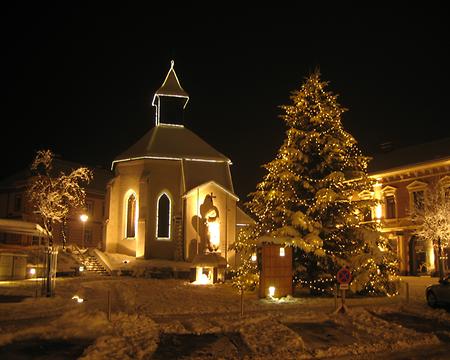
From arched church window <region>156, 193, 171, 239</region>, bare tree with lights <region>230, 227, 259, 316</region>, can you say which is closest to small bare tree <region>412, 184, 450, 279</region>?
bare tree with lights <region>230, 227, 259, 316</region>

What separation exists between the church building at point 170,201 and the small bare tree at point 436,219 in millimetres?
14054

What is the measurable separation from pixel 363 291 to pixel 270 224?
16.5 feet

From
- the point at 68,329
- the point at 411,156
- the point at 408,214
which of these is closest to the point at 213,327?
the point at 68,329

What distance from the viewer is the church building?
3725cm

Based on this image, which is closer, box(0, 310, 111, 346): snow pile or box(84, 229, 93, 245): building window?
box(0, 310, 111, 346): snow pile

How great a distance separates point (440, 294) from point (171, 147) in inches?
1060

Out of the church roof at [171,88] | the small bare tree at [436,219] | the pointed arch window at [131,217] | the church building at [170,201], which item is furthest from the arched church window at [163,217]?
the small bare tree at [436,219]

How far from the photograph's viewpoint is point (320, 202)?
2100 cm

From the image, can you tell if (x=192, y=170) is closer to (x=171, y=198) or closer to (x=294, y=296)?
(x=171, y=198)

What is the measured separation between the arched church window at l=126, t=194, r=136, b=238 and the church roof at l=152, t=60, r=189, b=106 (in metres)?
10.5

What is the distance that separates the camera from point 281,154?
73.3 feet

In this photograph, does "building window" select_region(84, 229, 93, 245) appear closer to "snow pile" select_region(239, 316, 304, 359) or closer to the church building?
the church building

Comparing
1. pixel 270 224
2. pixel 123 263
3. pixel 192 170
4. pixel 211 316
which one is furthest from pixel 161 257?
pixel 211 316

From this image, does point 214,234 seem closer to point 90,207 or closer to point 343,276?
point 343,276
